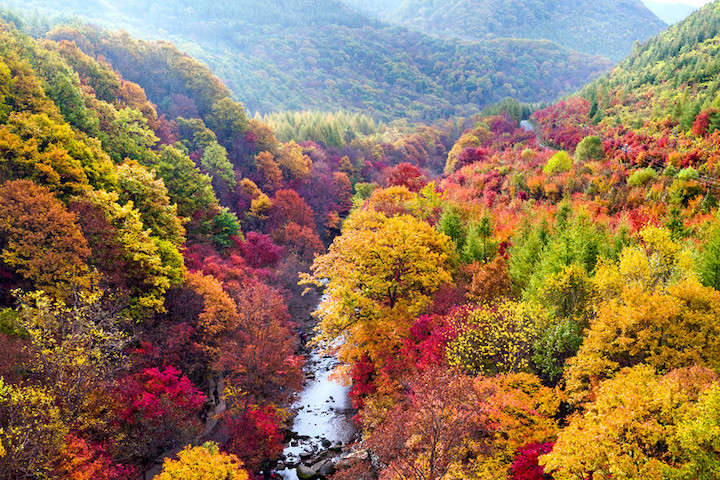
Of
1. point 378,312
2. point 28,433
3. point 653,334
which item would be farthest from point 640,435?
point 28,433

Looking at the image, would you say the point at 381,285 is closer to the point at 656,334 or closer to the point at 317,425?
the point at 317,425

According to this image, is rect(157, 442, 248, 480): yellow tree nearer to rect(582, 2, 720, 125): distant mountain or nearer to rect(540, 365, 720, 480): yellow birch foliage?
rect(540, 365, 720, 480): yellow birch foliage

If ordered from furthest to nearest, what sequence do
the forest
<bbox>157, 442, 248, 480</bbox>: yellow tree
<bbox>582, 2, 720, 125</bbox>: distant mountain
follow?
1. <bbox>582, 2, 720, 125</bbox>: distant mountain
2. <bbox>157, 442, 248, 480</bbox>: yellow tree
3. the forest

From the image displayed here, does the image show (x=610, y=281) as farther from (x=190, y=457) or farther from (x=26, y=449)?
(x=26, y=449)

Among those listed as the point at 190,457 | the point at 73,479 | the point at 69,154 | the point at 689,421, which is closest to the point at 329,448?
the point at 190,457

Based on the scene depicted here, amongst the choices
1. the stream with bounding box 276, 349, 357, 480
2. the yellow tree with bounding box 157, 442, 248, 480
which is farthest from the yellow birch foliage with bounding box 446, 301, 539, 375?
the yellow tree with bounding box 157, 442, 248, 480

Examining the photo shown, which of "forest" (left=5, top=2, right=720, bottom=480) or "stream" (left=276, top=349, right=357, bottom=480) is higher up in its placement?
"forest" (left=5, top=2, right=720, bottom=480)

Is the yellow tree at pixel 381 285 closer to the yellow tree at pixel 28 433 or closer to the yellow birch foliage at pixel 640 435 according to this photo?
the yellow birch foliage at pixel 640 435

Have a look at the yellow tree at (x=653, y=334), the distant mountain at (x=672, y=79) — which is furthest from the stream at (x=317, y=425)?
the distant mountain at (x=672, y=79)
